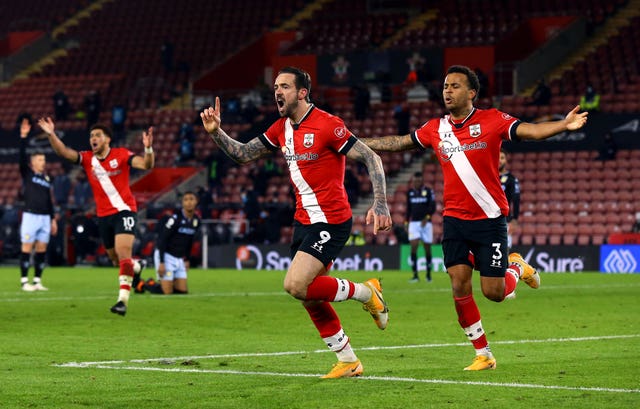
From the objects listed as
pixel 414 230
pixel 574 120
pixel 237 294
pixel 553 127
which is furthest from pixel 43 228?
pixel 574 120

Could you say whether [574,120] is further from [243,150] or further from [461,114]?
[243,150]

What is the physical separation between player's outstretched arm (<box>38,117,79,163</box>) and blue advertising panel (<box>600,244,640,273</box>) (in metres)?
16.9

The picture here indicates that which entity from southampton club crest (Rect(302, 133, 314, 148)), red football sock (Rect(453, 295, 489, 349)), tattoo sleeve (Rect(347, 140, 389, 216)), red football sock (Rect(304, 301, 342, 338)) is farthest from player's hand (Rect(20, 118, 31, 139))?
red football sock (Rect(453, 295, 489, 349))

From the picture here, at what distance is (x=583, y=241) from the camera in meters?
32.5

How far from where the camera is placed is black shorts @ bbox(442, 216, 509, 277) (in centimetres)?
991

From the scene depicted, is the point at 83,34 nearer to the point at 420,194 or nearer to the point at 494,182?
the point at 420,194

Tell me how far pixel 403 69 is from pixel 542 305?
82.1ft

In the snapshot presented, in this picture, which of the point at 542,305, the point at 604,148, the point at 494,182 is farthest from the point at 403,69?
the point at 494,182

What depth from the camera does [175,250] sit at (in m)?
20.6

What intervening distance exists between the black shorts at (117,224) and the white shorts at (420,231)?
10.2 metres

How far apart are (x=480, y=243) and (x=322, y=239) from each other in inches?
51.9

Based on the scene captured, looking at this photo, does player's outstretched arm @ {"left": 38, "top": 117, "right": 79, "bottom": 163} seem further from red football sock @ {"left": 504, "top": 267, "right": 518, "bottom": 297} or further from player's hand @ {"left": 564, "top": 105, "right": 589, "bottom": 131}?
player's hand @ {"left": 564, "top": 105, "right": 589, "bottom": 131}

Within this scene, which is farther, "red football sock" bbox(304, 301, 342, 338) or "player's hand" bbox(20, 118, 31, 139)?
"player's hand" bbox(20, 118, 31, 139)

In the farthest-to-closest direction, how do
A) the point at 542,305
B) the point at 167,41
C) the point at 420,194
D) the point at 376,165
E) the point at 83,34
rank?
the point at 83,34 < the point at 167,41 < the point at 420,194 < the point at 542,305 < the point at 376,165
